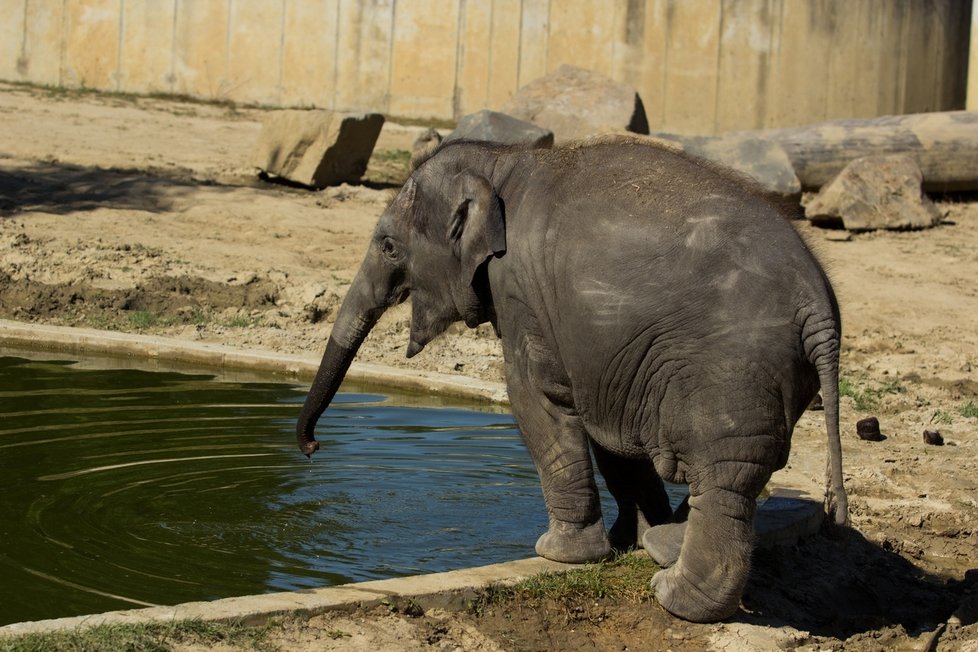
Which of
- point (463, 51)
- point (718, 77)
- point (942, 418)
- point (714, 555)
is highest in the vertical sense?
point (463, 51)

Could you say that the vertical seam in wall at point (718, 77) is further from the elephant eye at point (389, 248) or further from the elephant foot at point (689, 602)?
the elephant foot at point (689, 602)

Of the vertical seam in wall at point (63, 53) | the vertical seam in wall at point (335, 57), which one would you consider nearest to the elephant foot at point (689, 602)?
the vertical seam in wall at point (335, 57)

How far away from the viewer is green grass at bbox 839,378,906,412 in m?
9.11

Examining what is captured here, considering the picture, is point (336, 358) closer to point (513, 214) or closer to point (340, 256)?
point (513, 214)

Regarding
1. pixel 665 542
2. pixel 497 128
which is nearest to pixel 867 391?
pixel 665 542

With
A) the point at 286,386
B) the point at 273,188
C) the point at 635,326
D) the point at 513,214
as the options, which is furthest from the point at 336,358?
the point at 273,188

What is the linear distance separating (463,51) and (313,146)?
589 cm

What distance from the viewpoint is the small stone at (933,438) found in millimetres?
8180

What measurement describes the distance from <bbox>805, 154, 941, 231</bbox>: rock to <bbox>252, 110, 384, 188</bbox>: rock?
4.73 m

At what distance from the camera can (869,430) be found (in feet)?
27.0

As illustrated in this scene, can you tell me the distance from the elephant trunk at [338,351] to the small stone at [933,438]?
12.0 ft

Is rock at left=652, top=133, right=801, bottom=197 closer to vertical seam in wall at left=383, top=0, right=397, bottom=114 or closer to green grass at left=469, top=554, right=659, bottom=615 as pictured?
vertical seam in wall at left=383, top=0, right=397, bottom=114

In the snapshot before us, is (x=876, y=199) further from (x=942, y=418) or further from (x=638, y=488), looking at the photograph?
(x=638, y=488)

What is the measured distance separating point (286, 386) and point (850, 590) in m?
4.22
